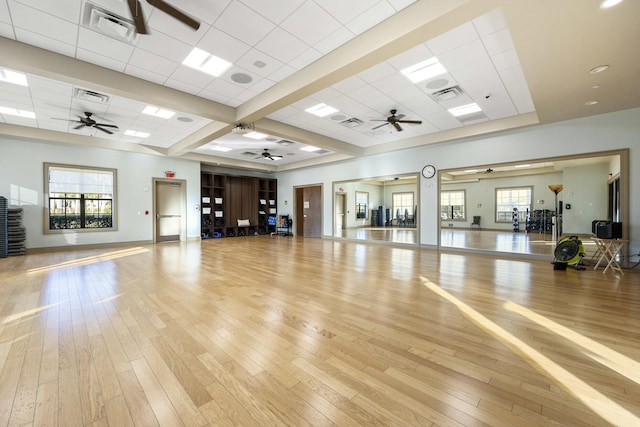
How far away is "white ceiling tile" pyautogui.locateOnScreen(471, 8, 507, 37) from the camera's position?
Answer: 9.74 ft

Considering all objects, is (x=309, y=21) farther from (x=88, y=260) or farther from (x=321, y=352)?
(x=88, y=260)

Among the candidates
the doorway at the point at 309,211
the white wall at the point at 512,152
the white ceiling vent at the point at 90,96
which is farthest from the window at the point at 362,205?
the white ceiling vent at the point at 90,96

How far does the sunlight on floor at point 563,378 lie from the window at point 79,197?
10.1 m

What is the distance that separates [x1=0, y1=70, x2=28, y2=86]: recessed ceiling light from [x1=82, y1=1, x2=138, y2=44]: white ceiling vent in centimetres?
228

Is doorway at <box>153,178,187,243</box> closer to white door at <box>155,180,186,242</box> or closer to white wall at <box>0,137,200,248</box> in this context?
white door at <box>155,180,186,242</box>

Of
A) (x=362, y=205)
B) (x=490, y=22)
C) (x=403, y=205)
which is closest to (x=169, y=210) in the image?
(x=490, y=22)

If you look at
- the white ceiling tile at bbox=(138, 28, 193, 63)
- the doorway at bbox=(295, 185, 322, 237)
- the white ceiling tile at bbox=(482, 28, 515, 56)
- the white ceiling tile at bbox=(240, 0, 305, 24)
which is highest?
the white ceiling tile at bbox=(240, 0, 305, 24)

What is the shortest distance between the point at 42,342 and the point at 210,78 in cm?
398

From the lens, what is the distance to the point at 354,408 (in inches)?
59.1

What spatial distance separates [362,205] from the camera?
645 inches

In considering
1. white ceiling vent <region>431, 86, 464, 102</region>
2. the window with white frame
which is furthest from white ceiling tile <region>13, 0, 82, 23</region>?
the window with white frame

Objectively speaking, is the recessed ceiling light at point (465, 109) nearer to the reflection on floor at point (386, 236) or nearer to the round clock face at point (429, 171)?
the round clock face at point (429, 171)

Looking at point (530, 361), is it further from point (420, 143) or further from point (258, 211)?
point (258, 211)

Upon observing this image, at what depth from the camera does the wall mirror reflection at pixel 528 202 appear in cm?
926
